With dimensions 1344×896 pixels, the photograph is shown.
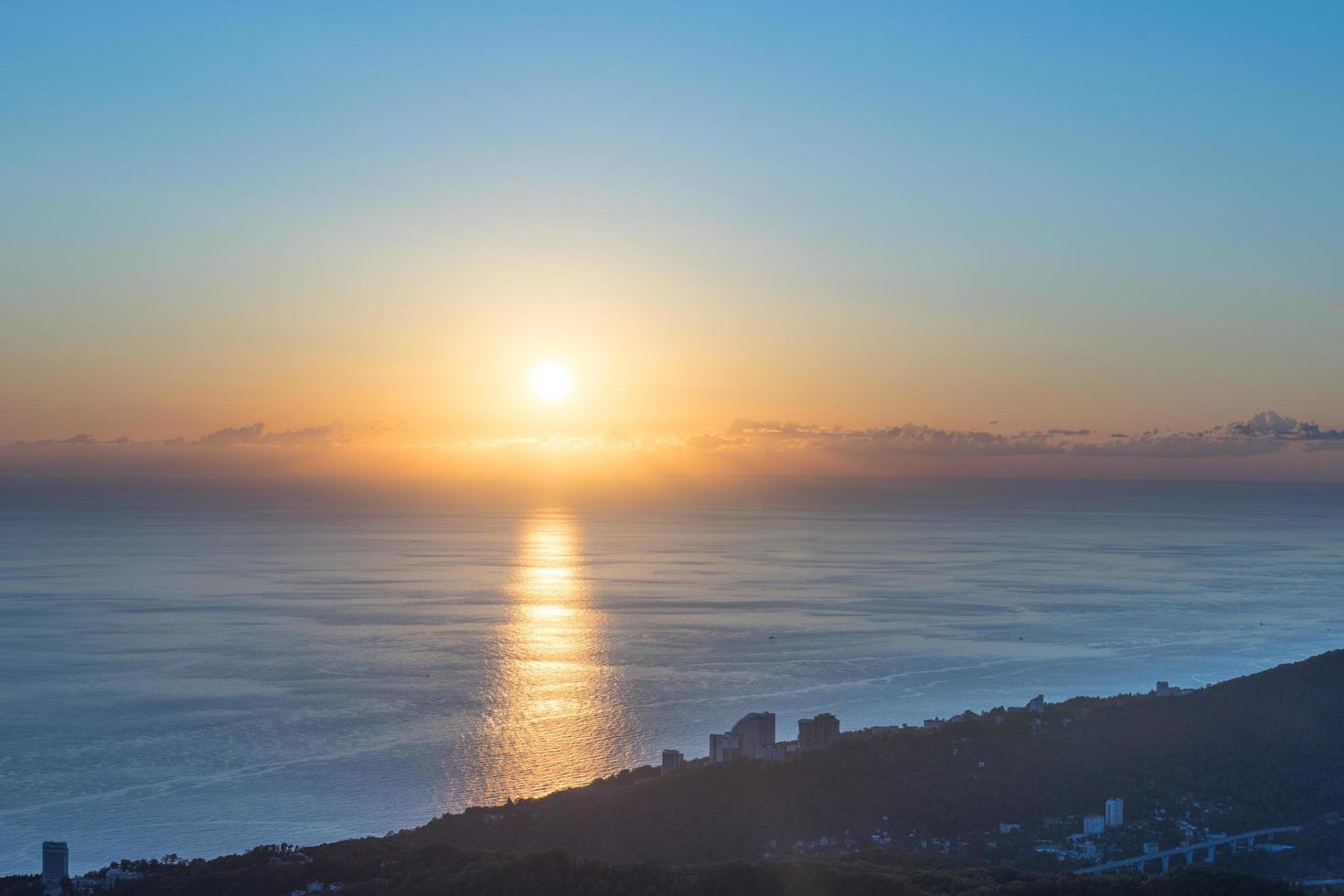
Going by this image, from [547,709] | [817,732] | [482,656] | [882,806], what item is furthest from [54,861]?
[482,656]

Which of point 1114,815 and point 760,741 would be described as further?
point 760,741

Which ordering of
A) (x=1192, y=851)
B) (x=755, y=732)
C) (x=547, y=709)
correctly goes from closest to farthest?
1. (x=1192, y=851)
2. (x=755, y=732)
3. (x=547, y=709)

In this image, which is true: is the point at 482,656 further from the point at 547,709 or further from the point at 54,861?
the point at 54,861

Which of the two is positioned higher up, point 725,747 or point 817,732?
point 817,732

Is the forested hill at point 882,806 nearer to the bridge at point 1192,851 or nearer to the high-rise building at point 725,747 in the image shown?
the bridge at point 1192,851

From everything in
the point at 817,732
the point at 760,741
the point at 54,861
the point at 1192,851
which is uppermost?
the point at 54,861

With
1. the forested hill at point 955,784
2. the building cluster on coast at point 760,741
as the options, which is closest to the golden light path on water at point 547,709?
the building cluster on coast at point 760,741

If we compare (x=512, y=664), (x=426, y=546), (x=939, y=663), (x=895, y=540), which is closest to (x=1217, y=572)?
(x=895, y=540)
